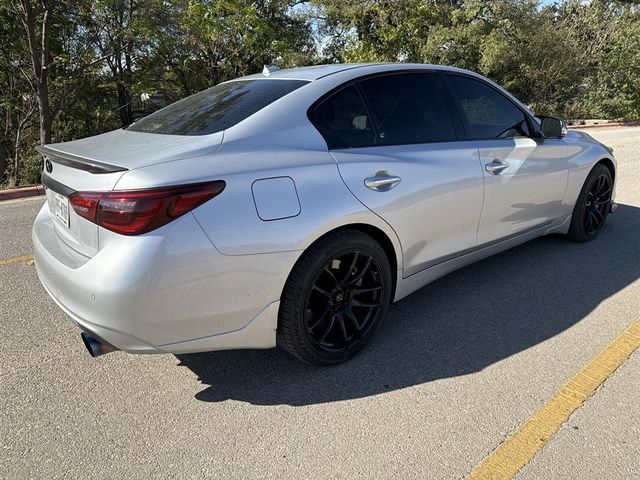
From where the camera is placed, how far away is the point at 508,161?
3588 mm

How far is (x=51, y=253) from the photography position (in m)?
2.53

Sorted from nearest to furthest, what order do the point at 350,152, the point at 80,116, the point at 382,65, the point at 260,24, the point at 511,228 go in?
the point at 350,152
the point at 382,65
the point at 511,228
the point at 260,24
the point at 80,116

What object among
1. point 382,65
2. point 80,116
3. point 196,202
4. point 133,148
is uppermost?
point 382,65

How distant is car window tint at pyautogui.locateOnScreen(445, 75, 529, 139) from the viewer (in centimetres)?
354

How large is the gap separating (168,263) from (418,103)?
2012mm

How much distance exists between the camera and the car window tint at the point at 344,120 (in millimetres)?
2736

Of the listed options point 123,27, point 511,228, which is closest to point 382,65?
point 511,228

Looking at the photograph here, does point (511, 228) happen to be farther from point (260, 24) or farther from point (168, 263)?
point (260, 24)

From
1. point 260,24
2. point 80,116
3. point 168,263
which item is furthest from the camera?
point 80,116

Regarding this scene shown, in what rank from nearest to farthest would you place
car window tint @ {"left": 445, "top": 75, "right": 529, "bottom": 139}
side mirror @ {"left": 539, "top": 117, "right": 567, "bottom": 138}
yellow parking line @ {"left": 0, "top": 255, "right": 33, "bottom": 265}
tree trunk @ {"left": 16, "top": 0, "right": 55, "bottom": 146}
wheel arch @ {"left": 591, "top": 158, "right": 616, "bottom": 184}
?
1. car window tint @ {"left": 445, "top": 75, "right": 529, "bottom": 139}
2. side mirror @ {"left": 539, "top": 117, "right": 567, "bottom": 138}
3. yellow parking line @ {"left": 0, "top": 255, "right": 33, "bottom": 265}
4. wheel arch @ {"left": 591, "top": 158, "right": 616, "bottom": 184}
5. tree trunk @ {"left": 16, "top": 0, "right": 55, "bottom": 146}

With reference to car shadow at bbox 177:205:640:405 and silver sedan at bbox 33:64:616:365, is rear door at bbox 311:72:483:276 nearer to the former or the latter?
silver sedan at bbox 33:64:616:365

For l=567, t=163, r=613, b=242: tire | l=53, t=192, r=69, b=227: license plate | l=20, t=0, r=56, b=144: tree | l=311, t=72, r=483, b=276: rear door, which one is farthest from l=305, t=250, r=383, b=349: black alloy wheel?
l=20, t=0, r=56, b=144: tree

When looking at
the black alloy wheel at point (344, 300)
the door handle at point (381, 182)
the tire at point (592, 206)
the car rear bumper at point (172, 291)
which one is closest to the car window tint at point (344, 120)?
the door handle at point (381, 182)

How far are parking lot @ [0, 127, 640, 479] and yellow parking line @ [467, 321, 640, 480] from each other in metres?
0.04
